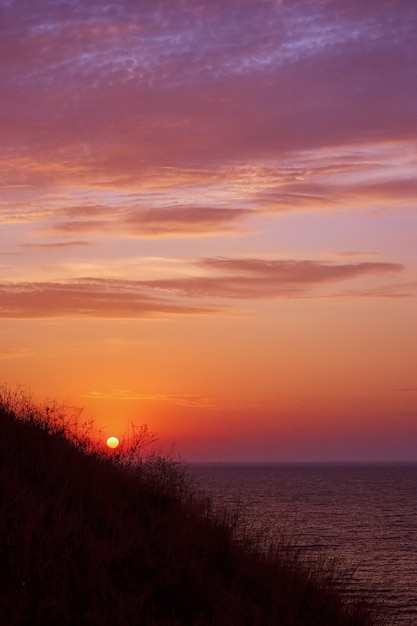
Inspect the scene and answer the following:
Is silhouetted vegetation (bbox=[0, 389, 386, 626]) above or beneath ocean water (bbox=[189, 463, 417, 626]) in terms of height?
above

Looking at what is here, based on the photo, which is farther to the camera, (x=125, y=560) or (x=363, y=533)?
(x=363, y=533)

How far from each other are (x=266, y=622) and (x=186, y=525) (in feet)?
8.45

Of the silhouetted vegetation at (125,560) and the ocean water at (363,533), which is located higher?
the silhouetted vegetation at (125,560)

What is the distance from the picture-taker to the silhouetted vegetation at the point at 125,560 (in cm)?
809

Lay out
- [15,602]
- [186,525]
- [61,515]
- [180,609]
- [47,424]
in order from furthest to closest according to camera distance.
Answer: [47,424] < [186,525] < [61,515] < [180,609] < [15,602]

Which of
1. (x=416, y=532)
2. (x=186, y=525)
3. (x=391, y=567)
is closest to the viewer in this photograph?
(x=186, y=525)

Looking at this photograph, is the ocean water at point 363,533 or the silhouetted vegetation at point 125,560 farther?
the ocean water at point 363,533

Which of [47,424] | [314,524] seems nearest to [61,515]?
[47,424]

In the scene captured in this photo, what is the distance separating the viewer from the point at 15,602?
791 centimetres

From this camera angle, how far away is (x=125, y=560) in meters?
9.23

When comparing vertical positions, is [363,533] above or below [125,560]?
below

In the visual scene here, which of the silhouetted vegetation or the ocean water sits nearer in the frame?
the silhouetted vegetation

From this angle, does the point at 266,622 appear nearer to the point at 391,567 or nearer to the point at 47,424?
the point at 47,424

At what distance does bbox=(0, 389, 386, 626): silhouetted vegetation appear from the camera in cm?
809
